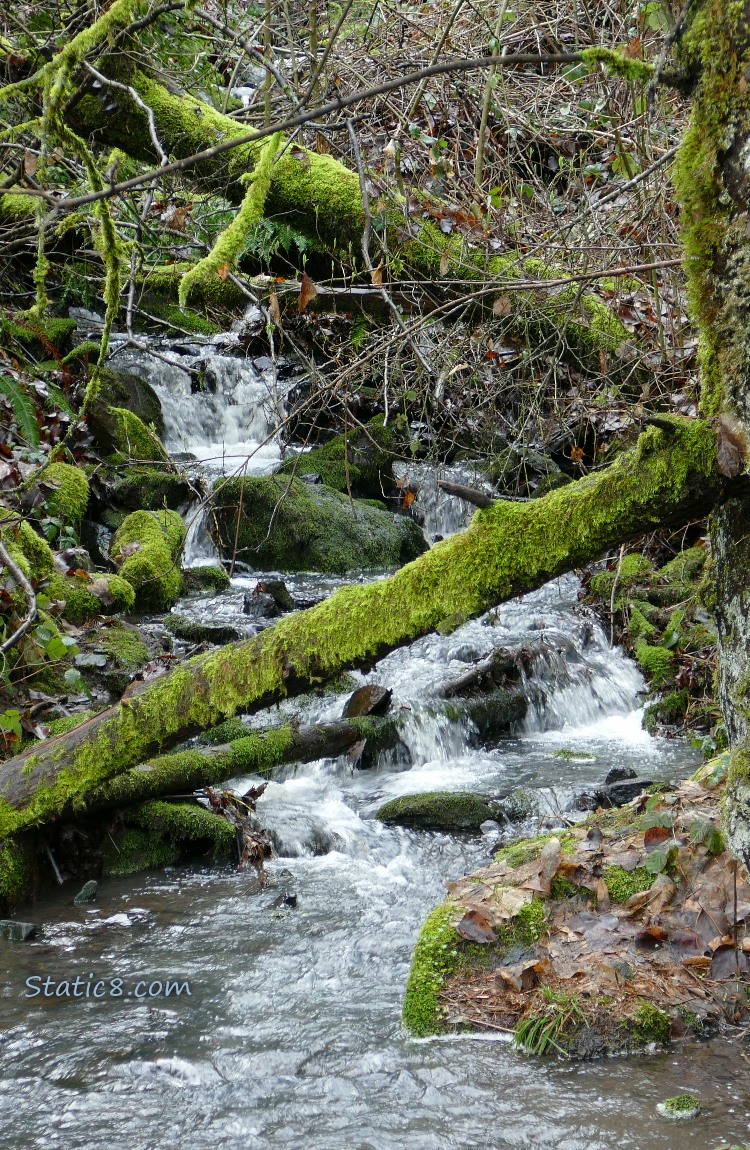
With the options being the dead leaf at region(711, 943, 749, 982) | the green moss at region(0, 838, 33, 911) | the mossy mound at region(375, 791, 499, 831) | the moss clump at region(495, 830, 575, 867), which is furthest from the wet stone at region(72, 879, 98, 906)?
the dead leaf at region(711, 943, 749, 982)

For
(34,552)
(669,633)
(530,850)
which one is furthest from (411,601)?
(669,633)

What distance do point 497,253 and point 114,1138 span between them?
444cm

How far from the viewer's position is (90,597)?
8.70m

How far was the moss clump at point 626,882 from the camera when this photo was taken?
345 centimetres

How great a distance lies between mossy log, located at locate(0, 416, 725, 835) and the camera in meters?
2.90

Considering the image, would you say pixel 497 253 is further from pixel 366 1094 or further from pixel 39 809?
pixel 366 1094

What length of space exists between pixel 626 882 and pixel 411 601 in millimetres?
1433

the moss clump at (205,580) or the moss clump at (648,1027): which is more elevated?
the moss clump at (205,580)

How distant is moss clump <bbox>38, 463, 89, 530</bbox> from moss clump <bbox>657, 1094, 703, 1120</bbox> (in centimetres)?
770

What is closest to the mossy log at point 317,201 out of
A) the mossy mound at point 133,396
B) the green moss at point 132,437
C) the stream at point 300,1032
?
the stream at point 300,1032

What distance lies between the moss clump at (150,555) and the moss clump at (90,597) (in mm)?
285

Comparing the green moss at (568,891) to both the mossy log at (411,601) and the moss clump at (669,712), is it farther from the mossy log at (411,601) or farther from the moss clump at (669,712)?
the moss clump at (669,712)

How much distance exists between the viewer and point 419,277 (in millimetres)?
5410

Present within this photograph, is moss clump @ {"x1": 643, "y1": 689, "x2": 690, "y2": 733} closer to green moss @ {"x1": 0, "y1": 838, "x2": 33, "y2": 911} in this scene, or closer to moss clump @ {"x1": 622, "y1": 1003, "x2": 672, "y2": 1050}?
moss clump @ {"x1": 622, "y1": 1003, "x2": 672, "y2": 1050}
